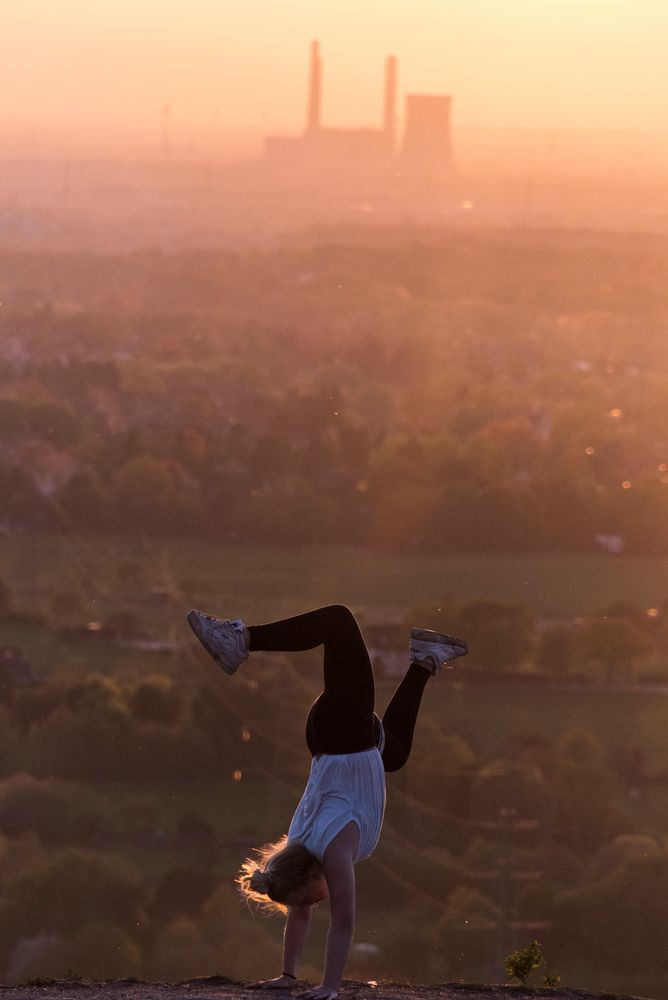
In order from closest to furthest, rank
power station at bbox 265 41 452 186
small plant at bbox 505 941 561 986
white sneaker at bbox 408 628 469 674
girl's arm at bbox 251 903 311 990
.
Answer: girl's arm at bbox 251 903 311 990 < white sneaker at bbox 408 628 469 674 < small plant at bbox 505 941 561 986 < power station at bbox 265 41 452 186

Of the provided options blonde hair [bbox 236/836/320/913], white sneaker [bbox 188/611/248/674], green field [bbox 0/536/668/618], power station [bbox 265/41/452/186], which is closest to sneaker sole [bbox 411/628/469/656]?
white sneaker [bbox 188/611/248/674]

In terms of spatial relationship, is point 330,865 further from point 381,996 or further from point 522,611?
point 522,611

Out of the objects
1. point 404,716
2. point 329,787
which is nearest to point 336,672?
point 329,787

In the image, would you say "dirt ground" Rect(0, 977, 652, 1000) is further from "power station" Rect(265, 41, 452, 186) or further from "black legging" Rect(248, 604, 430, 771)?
"power station" Rect(265, 41, 452, 186)

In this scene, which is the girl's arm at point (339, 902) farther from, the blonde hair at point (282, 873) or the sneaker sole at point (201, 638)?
the sneaker sole at point (201, 638)

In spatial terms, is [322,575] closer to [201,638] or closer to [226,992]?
[226,992]

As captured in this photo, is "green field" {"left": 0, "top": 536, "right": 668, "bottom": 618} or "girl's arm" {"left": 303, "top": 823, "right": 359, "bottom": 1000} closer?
"girl's arm" {"left": 303, "top": 823, "right": 359, "bottom": 1000}
